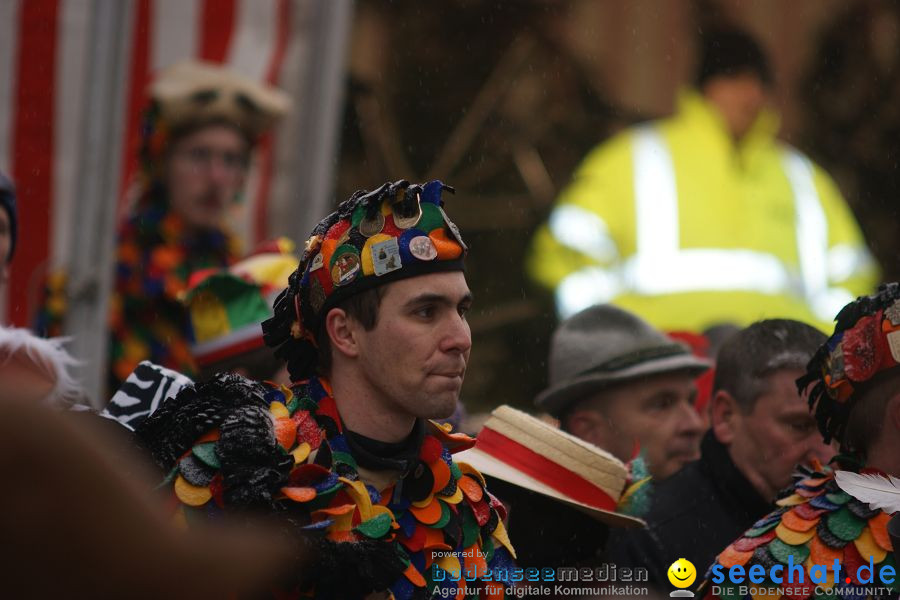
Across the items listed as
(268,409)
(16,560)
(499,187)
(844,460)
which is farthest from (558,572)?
(499,187)

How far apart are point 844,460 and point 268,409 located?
5.59ft

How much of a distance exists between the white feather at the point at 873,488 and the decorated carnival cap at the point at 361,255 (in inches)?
46.1

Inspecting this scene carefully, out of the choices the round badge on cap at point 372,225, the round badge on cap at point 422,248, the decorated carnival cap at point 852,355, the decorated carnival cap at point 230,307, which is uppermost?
the round badge on cap at point 372,225

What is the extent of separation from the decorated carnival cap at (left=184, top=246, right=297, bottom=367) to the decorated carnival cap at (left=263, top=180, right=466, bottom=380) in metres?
1.71

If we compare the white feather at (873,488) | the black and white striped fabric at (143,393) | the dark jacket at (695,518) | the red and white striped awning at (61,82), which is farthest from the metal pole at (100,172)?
the white feather at (873,488)

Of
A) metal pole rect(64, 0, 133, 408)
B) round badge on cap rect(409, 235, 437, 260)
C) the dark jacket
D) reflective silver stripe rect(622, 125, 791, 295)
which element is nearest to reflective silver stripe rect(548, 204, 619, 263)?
reflective silver stripe rect(622, 125, 791, 295)

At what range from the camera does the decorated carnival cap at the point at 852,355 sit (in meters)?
4.55

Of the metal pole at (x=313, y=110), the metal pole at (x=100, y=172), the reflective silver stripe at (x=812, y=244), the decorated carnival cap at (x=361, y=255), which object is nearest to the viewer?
the decorated carnival cap at (x=361, y=255)

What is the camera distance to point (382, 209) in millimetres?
4227

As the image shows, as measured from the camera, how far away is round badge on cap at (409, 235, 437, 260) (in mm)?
4145

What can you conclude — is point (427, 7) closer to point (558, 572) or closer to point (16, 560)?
point (558, 572)

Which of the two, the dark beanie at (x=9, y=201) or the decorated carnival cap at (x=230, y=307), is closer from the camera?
the dark beanie at (x=9, y=201)

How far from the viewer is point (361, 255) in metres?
4.15

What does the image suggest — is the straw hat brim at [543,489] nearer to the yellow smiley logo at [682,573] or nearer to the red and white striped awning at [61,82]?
the yellow smiley logo at [682,573]
